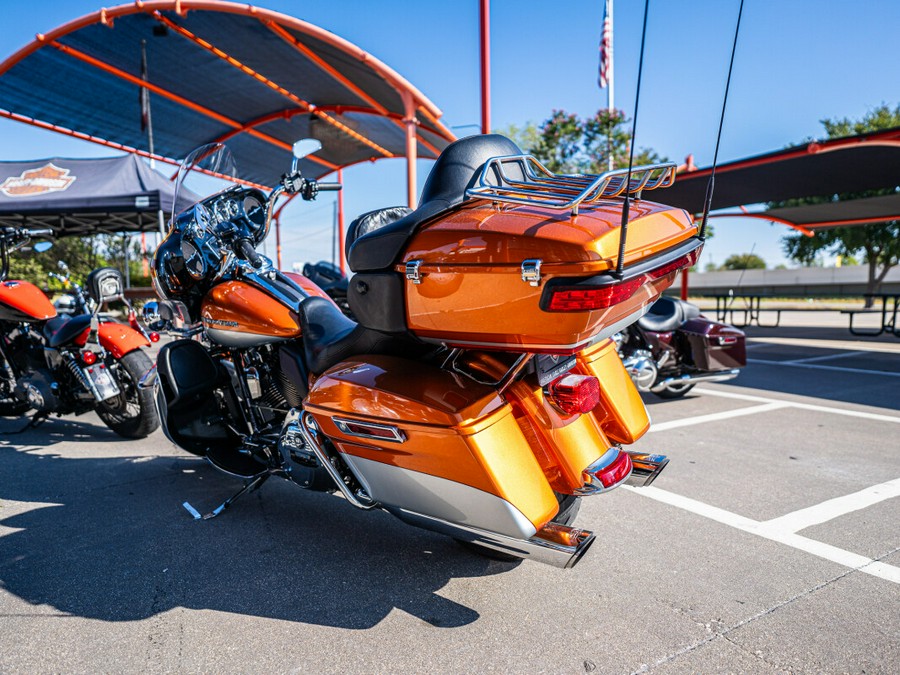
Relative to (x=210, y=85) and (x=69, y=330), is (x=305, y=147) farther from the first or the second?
(x=210, y=85)

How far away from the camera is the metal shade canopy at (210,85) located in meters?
11.9

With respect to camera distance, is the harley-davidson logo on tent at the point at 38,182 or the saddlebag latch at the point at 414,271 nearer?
the saddlebag latch at the point at 414,271

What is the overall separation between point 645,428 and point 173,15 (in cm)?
1310

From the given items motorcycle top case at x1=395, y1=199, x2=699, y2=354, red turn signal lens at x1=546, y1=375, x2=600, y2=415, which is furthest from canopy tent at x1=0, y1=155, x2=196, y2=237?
red turn signal lens at x1=546, y1=375, x2=600, y2=415

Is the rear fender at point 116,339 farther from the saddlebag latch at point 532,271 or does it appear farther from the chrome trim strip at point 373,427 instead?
the saddlebag latch at point 532,271

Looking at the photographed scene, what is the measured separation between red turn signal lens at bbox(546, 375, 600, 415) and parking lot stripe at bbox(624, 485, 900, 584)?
1.33 m

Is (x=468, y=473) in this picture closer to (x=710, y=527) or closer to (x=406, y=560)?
(x=406, y=560)

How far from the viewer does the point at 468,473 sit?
1.85 metres

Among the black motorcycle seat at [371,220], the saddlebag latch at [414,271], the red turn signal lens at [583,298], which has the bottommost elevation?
the red turn signal lens at [583,298]

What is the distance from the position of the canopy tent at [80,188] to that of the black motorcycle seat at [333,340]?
9373 mm

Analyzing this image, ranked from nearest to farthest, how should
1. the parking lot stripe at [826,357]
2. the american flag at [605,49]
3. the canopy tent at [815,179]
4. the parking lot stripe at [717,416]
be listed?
the parking lot stripe at [717,416] < the parking lot stripe at [826,357] < the canopy tent at [815,179] < the american flag at [605,49]

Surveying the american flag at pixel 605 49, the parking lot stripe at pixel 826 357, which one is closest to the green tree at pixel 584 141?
the american flag at pixel 605 49

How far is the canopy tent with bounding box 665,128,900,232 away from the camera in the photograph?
8688mm

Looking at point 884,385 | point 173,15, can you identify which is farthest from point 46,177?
point 884,385
